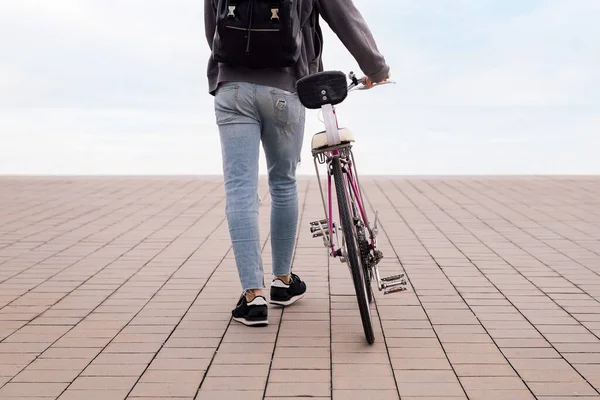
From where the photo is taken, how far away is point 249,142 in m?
4.38

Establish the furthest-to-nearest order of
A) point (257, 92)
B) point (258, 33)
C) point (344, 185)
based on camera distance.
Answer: point (257, 92) < point (258, 33) < point (344, 185)

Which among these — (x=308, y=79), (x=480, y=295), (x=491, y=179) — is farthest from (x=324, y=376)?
(x=491, y=179)

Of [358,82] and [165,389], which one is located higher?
[358,82]

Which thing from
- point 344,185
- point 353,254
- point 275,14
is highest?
point 275,14

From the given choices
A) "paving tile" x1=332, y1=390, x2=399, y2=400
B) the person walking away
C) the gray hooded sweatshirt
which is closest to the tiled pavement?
"paving tile" x1=332, y1=390, x2=399, y2=400

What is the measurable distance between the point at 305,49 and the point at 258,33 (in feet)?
1.28

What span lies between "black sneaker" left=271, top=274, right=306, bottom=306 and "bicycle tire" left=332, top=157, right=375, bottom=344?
0.86 metres

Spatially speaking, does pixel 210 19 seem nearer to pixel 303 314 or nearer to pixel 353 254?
pixel 353 254

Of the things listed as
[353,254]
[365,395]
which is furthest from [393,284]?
[365,395]

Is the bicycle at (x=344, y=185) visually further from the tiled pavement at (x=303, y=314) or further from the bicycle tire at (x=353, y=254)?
the tiled pavement at (x=303, y=314)

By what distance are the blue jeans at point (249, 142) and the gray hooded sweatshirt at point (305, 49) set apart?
0.16 feet

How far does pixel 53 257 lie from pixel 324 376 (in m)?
3.20

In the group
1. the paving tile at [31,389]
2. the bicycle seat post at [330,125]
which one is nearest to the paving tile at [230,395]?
the paving tile at [31,389]

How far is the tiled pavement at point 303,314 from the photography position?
3.54 meters
